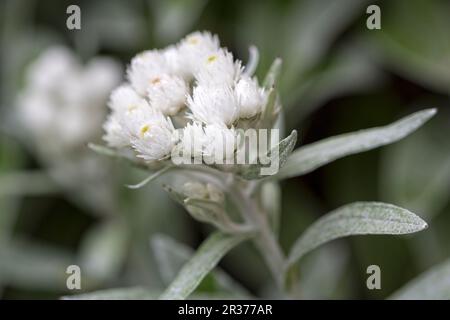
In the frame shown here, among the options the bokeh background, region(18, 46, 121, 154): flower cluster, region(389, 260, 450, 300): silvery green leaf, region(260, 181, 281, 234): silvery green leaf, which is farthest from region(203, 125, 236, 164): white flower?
region(18, 46, 121, 154): flower cluster

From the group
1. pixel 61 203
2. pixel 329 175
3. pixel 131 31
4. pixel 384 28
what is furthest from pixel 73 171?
pixel 384 28

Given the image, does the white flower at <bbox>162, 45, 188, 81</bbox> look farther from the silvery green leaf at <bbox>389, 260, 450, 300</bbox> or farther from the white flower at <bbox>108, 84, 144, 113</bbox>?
the silvery green leaf at <bbox>389, 260, 450, 300</bbox>

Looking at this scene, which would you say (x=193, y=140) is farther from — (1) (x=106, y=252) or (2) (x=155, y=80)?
(1) (x=106, y=252)

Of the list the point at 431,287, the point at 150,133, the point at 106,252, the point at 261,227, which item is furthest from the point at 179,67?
the point at 106,252

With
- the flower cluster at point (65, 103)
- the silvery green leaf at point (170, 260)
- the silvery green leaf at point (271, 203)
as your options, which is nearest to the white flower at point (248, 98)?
the silvery green leaf at point (271, 203)

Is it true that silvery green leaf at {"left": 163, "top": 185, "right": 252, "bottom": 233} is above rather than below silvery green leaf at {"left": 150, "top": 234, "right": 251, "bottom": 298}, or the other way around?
above
